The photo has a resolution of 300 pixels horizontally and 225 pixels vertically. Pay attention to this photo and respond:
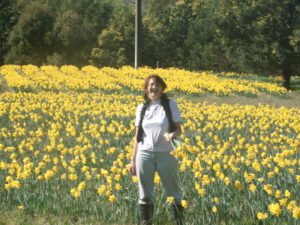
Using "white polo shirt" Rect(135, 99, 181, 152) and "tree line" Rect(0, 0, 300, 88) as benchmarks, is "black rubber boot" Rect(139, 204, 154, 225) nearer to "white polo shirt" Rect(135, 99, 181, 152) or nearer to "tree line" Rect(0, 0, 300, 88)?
"white polo shirt" Rect(135, 99, 181, 152)

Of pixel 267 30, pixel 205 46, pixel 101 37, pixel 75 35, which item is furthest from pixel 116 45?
pixel 267 30

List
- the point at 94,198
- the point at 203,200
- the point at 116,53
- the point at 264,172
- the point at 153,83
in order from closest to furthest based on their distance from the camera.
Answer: the point at 153,83
the point at 203,200
the point at 94,198
the point at 264,172
the point at 116,53

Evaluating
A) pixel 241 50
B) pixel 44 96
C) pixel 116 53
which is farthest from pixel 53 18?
pixel 44 96

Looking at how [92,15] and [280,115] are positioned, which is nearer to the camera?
[280,115]

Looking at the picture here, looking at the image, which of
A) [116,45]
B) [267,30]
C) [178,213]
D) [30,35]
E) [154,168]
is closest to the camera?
[154,168]

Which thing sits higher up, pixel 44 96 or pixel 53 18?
pixel 53 18

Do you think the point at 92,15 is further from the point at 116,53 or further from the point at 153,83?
the point at 153,83

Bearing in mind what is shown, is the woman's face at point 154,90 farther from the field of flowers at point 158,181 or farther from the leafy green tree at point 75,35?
the leafy green tree at point 75,35

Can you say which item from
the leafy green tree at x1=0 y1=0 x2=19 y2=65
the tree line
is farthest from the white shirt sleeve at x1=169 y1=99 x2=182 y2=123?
the leafy green tree at x1=0 y1=0 x2=19 y2=65

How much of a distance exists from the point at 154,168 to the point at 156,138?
368mm

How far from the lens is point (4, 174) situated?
24.9 ft

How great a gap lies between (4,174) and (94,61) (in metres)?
39.9

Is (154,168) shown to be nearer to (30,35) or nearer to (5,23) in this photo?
(30,35)

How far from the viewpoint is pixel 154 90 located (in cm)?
531
